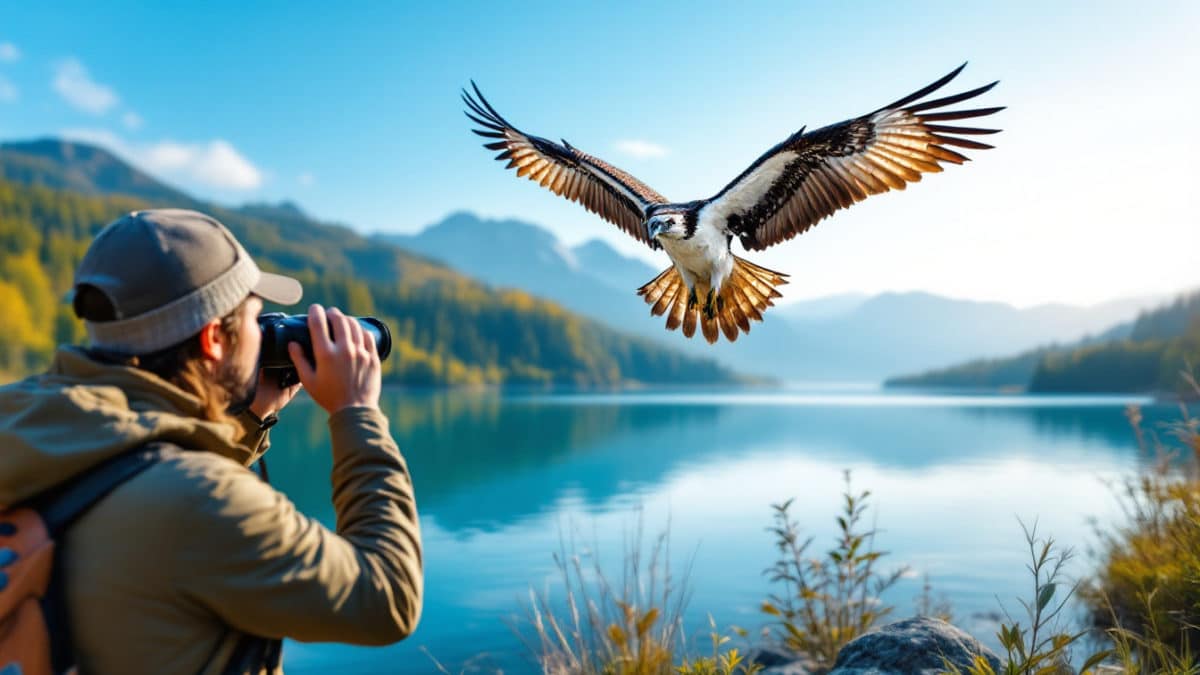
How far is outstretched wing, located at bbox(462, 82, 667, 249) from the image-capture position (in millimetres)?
4477

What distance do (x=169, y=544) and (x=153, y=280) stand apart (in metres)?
0.43

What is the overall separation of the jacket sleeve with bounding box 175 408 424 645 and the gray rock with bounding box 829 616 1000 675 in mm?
2343

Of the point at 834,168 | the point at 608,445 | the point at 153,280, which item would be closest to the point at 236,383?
the point at 153,280

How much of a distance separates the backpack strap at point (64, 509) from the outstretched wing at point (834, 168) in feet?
10.1

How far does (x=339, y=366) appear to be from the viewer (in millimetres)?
1474

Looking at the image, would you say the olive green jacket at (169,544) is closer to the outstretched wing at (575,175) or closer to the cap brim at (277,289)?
the cap brim at (277,289)

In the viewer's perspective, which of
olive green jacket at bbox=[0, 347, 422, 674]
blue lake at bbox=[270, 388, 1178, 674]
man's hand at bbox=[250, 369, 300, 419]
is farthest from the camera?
blue lake at bbox=[270, 388, 1178, 674]

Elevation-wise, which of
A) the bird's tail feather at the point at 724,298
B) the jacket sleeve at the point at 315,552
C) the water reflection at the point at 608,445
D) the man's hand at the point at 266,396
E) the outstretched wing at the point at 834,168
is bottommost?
the water reflection at the point at 608,445

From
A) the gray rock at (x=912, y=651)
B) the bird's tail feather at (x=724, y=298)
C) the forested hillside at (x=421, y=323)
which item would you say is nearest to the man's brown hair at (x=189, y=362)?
the bird's tail feather at (x=724, y=298)

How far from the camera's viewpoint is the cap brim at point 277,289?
1.44 m

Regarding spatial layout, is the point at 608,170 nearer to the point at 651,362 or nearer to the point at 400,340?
the point at 400,340

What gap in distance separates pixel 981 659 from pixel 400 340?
96381mm

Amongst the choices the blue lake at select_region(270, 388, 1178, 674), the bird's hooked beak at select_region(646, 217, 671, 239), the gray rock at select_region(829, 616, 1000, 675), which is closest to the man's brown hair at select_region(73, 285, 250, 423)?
the bird's hooked beak at select_region(646, 217, 671, 239)

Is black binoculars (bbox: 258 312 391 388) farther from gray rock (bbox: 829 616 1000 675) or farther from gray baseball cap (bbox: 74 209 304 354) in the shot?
gray rock (bbox: 829 616 1000 675)
